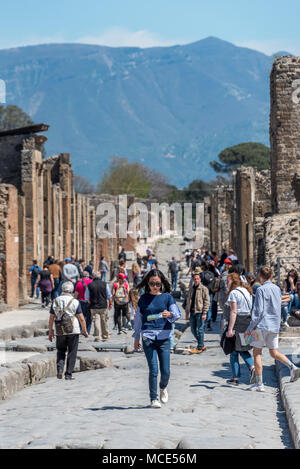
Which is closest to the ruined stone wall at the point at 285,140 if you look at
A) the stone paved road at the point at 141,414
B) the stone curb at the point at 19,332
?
the stone curb at the point at 19,332

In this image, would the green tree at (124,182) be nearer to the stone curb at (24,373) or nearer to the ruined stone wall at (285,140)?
the ruined stone wall at (285,140)

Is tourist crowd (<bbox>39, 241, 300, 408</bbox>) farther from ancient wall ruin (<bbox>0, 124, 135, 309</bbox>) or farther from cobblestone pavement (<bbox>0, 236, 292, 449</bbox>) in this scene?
ancient wall ruin (<bbox>0, 124, 135, 309</bbox>)

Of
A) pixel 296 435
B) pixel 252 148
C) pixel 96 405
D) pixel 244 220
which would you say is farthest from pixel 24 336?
pixel 252 148

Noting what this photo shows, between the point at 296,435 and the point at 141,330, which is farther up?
the point at 141,330

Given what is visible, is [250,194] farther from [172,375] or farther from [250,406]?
[250,406]

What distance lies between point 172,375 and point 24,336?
6879 millimetres

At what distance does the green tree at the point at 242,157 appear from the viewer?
137 m

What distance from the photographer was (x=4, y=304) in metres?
25.9

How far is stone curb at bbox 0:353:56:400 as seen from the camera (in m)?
11.5

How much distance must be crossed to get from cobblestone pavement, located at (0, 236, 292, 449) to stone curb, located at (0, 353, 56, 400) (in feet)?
0.56

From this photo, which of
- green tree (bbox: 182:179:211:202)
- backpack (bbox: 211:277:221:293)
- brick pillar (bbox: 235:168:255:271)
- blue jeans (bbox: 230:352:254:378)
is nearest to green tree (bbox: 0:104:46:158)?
green tree (bbox: 182:179:211:202)

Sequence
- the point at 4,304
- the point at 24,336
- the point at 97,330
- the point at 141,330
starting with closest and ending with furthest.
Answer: the point at 141,330
the point at 97,330
the point at 24,336
the point at 4,304

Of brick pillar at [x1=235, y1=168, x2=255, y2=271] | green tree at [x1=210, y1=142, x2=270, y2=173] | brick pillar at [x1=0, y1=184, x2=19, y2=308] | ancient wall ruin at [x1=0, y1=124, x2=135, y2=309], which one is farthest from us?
green tree at [x1=210, y1=142, x2=270, y2=173]

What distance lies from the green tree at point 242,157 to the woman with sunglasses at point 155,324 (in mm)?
125778
